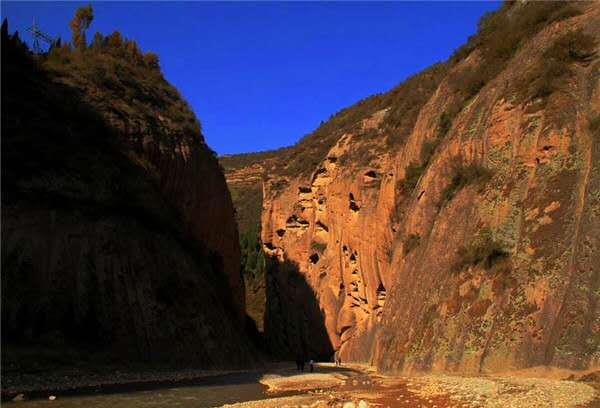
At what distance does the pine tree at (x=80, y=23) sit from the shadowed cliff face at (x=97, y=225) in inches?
108

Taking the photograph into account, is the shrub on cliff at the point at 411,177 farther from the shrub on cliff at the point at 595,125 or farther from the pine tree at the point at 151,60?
the pine tree at the point at 151,60

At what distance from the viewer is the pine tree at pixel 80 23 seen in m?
35.6

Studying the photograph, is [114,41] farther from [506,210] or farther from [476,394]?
[476,394]

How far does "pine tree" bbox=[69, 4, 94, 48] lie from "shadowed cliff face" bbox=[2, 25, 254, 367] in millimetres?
2735

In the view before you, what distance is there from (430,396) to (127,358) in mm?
13105

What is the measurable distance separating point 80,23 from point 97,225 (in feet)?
63.2

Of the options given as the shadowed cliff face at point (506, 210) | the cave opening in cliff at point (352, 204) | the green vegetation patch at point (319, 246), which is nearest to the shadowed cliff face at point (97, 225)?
the shadowed cliff face at point (506, 210)

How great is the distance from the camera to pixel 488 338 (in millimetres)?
15461

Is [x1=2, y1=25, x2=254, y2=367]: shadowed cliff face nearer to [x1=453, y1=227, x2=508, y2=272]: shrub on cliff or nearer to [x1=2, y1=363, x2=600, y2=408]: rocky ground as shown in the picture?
[x1=2, y1=363, x2=600, y2=408]: rocky ground

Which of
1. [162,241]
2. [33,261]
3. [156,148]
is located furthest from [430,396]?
[156,148]

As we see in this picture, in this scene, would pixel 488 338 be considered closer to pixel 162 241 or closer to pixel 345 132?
pixel 162 241

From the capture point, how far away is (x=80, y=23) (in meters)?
37.1

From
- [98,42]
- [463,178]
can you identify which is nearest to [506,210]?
[463,178]

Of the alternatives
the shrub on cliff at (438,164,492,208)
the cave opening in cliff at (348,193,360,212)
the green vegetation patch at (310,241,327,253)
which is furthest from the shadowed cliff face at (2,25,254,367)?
the green vegetation patch at (310,241,327,253)
